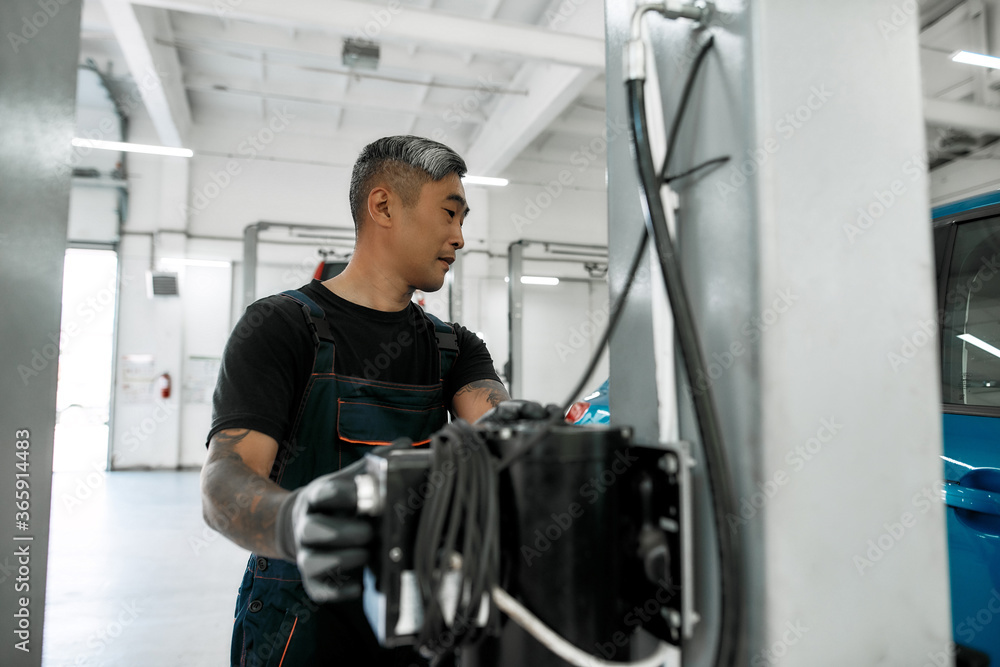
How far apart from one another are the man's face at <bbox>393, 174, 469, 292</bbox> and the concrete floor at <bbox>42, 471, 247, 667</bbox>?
2.32 metres

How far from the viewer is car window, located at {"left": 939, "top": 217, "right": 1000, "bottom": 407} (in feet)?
5.58

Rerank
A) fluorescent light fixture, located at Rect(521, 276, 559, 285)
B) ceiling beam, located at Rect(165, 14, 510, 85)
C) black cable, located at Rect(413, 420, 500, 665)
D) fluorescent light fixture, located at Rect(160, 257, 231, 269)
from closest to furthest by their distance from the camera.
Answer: black cable, located at Rect(413, 420, 500, 665)
ceiling beam, located at Rect(165, 14, 510, 85)
fluorescent light fixture, located at Rect(160, 257, 231, 269)
fluorescent light fixture, located at Rect(521, 276, 559, 285)

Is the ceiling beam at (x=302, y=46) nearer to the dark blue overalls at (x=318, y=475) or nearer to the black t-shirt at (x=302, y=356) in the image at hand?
the black t-shirt at (x=302, y=356)

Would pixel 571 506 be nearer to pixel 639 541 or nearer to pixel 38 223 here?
pixel 639 541

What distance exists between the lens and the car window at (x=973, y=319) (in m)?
1.70

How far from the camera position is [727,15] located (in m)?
0.59

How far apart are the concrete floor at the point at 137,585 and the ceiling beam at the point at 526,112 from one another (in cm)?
489

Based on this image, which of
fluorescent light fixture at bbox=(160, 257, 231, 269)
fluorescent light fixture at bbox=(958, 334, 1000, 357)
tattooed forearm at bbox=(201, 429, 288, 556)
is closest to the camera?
tattooed forearm at bbox=(201, 429, 288, 556)

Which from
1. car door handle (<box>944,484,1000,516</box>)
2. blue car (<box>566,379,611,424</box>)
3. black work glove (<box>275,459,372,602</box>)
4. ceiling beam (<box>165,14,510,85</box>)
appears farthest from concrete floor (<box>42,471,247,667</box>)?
ceiling beam (<box>165,14,510,85</box>)

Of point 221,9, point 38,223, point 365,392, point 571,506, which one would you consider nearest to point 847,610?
point 571,506

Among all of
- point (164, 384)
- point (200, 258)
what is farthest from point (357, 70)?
point (164, 384)

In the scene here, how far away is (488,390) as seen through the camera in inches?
57.7

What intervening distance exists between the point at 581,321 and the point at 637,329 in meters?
8.86

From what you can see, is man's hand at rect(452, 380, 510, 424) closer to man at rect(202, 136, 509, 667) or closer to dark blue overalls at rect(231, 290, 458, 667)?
man at rect(202, 136, 509, 667)
